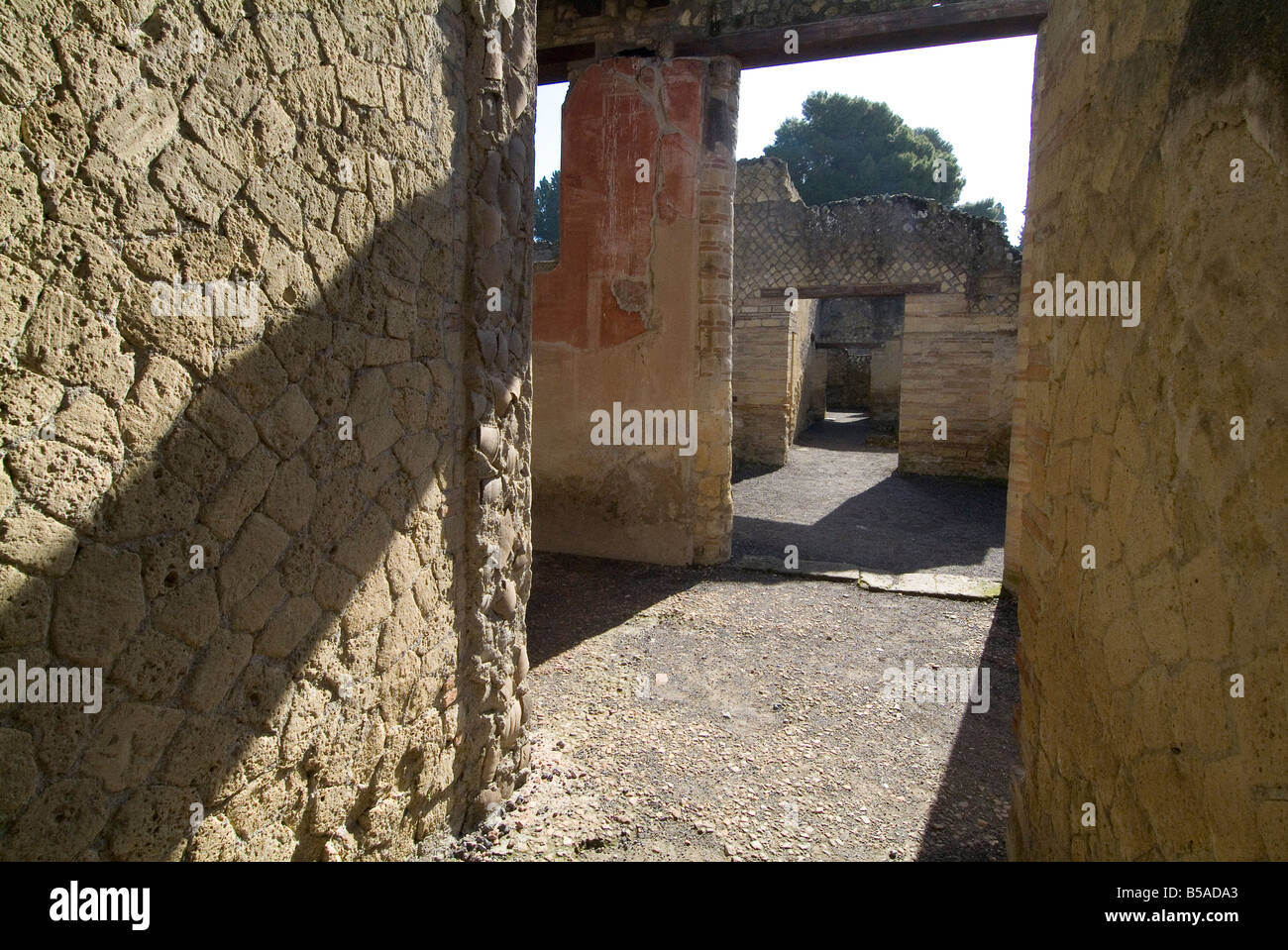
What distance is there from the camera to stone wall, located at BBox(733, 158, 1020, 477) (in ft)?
31.3

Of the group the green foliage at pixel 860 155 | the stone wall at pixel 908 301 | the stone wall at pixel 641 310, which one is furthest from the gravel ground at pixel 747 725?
the green foliage at pixel 860 155

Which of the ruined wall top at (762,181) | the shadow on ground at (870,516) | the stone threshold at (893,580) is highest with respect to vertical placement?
the ruined wall top at (762,181)

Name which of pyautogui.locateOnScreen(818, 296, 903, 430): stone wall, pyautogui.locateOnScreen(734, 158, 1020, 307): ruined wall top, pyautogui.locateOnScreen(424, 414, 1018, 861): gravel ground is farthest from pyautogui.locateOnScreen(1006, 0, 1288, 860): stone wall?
pyautogui.locateOnScreen(818, 296, 903, 430): stone wall

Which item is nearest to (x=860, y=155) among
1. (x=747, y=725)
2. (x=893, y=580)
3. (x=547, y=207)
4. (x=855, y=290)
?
(x=547, y=207)

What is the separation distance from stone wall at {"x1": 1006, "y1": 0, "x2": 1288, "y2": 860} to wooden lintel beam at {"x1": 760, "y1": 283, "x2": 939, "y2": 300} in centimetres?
821

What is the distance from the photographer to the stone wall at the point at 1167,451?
1.10m

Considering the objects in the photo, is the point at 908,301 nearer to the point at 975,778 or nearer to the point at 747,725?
the point at 747,725

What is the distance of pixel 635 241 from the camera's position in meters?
5.66

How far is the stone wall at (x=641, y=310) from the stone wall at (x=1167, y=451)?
140 inches

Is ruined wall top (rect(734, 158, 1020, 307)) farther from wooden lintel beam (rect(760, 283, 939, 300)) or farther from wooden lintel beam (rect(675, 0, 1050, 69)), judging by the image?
wooden lintel beam (rect(675, 0, 1050, 69))

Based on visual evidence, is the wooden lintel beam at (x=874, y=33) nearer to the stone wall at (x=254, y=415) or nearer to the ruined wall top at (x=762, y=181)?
the stone wall at (x=254, y=415)

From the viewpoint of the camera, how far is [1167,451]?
4.58ft
